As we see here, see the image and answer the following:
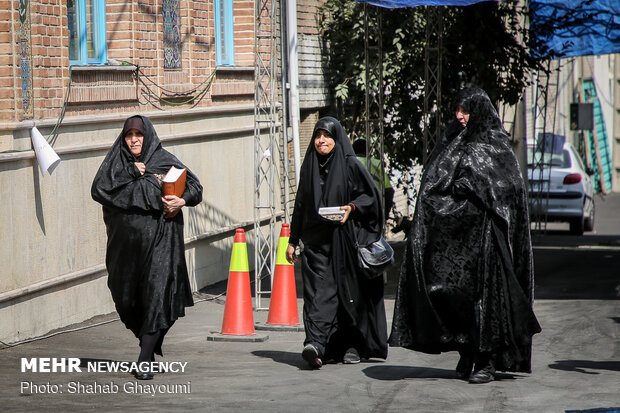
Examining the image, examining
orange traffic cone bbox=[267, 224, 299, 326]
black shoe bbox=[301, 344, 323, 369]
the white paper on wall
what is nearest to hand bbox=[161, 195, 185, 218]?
black shoe bbox=[301, 344, 323, 369]

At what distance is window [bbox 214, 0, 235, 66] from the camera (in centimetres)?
1493

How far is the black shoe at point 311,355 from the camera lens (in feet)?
26.6

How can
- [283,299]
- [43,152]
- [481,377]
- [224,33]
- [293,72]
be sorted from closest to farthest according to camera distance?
1. [481,377]
2. [43,152]
3. [283,299]
4. [224,33]
5. [293,72]

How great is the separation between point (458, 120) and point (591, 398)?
6.62 ft

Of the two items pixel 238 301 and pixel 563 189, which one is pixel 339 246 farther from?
pixel 563 189

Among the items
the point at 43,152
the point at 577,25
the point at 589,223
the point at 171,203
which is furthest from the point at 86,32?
the point at 589,223

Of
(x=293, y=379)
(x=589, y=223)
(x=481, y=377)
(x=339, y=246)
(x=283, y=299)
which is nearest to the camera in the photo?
(x=481, y=377)

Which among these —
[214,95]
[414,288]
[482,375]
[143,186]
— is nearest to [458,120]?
[414,288]

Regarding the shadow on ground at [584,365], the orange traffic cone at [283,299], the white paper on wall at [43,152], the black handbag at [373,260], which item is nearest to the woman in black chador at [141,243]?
the black handbag at [373,260]

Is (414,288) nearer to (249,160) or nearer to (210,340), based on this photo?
(210,340)

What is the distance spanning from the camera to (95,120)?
10.9 m

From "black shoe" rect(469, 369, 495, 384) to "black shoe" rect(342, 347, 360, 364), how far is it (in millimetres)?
1235

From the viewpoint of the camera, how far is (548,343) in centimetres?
966

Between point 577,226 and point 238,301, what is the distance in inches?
566
